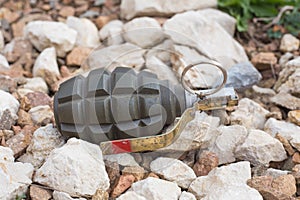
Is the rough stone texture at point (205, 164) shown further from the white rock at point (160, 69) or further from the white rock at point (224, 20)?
the white rock at point (224, 20)

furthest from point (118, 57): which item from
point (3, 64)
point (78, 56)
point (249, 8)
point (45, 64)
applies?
point (249, 8)

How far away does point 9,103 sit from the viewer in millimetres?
1729

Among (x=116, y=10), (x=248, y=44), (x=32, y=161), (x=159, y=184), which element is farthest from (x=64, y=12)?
(x=159, y=184)

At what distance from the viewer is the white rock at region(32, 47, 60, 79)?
6.56 ft

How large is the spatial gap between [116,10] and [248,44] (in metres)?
0.62

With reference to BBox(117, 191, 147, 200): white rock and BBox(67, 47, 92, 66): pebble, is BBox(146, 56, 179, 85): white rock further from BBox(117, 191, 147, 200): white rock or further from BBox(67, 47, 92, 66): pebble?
BBox(117, 191, 147, 200): white rock

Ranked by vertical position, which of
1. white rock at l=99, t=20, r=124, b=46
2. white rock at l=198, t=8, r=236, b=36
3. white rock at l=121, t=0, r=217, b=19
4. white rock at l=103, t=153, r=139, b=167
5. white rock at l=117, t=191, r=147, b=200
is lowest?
white rock at l=103, t=153, r=139, b=167

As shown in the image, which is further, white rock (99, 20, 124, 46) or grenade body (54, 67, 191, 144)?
white rock (99, 20, 124, 46)

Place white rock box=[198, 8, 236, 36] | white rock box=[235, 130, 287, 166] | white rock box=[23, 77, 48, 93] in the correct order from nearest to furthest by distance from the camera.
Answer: white rock box=[235, 130, 287, 166] → white rock box=[23, 77, 48, 93] → white rock box=[198, 8, 236, 36]

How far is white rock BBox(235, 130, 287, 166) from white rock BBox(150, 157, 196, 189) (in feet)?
0.64

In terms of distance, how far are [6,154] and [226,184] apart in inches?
25.1

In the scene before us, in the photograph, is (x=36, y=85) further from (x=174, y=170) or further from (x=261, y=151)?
(x=261, y=151)

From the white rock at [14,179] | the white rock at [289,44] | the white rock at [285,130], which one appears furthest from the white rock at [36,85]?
the white rock at [289,44]

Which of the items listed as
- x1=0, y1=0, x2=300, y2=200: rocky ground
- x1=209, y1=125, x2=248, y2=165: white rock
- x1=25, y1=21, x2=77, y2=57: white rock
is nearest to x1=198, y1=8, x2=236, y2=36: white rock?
x1=0, y1=0, x2=300, y2=200: rocky ground
